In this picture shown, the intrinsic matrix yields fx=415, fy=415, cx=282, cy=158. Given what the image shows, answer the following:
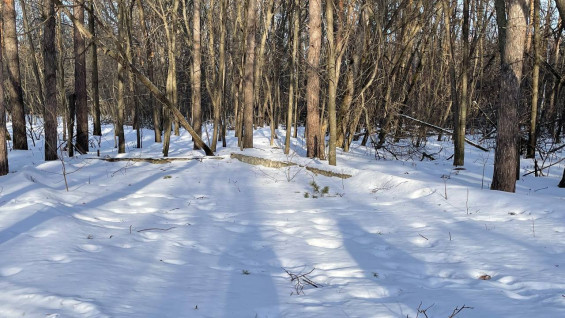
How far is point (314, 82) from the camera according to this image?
1200 centimetres

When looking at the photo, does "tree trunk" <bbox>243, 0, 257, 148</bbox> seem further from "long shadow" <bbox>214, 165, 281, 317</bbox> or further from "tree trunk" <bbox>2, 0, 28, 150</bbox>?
"long shadow" <bbox>214, 165, 281, 317</bbox>

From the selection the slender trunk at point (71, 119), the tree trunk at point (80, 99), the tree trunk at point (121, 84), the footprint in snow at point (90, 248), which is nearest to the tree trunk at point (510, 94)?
the footprint in snow at point (90, 248)

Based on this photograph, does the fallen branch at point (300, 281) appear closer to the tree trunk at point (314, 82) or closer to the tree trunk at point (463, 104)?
the tree trunk at point (314, 82)

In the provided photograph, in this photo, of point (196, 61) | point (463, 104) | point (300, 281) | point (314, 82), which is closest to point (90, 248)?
point (300, 281)

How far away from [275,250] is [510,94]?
5.03 m

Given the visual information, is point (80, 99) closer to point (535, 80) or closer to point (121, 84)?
point (121, 84)

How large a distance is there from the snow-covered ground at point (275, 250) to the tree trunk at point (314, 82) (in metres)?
3.50

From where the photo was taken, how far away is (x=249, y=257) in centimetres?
→ 461

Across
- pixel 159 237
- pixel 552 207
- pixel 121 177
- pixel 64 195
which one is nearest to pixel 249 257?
pixel 159 237

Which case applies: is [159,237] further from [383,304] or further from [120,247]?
[383,304]

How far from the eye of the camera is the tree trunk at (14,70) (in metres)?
11.0

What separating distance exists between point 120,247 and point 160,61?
64.7 feet

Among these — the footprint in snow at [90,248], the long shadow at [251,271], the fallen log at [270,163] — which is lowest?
the long shadow at [251,271]

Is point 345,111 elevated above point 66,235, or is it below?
above
